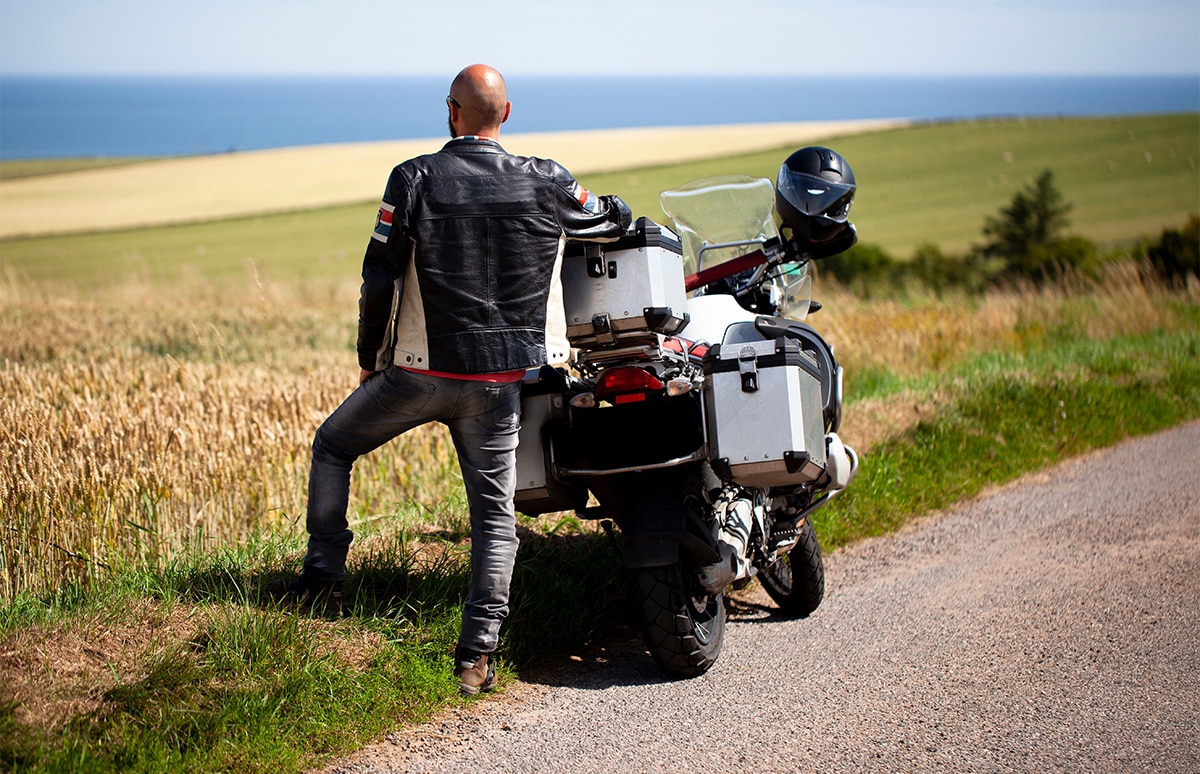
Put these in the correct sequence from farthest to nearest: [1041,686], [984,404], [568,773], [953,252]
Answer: [953,252], [984,404], [1041,686], [568,773]

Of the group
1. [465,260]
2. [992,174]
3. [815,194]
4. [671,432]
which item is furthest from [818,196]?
[992,174]

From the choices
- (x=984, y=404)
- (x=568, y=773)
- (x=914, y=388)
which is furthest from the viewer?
(x=914, y=388)

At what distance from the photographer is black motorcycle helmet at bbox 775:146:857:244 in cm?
530

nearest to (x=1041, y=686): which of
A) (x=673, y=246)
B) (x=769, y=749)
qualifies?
(x=769, y=749)

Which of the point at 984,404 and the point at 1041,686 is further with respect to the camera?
the point at 984,404

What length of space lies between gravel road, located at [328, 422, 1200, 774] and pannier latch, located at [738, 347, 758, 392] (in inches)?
46.2

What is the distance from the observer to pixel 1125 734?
12.8 feet

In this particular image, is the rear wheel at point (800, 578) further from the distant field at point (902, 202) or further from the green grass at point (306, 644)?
the distant field at point (902, 202)

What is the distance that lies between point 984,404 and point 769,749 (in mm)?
5680

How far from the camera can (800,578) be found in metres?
5.38

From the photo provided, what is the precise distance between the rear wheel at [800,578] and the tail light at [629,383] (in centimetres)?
134

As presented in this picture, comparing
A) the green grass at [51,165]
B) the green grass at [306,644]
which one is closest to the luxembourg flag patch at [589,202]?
the green grass at [306,644]

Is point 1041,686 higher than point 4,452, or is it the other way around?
point 4,452

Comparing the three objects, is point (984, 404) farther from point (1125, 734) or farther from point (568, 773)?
point (568, 773)
